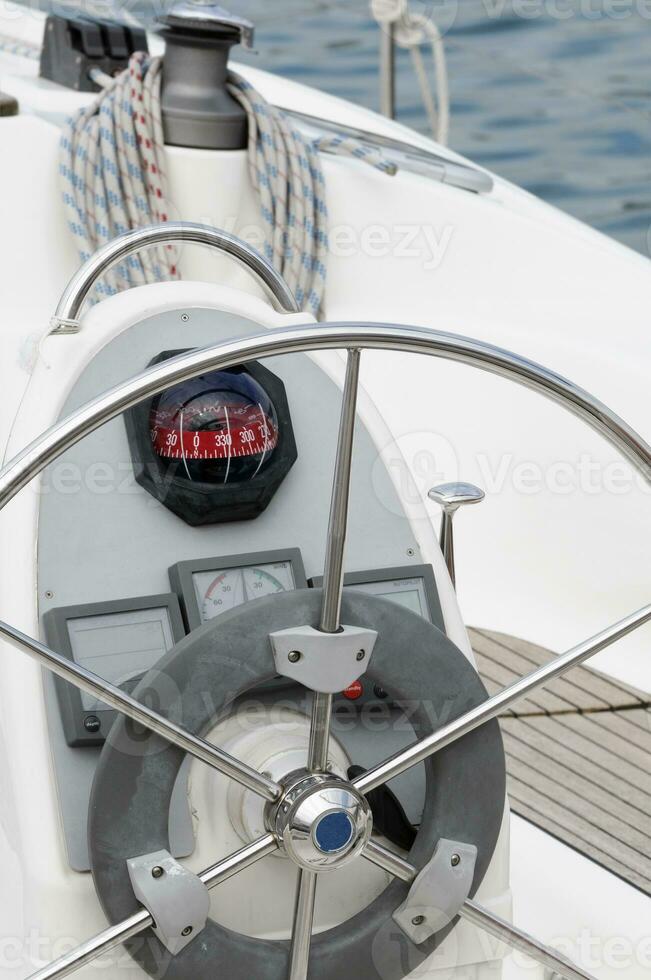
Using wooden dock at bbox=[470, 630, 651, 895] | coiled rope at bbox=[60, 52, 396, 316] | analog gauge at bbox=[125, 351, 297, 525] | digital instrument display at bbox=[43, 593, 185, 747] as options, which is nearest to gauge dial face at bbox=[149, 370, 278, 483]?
analog gauge at bbox=[125, 351, 297, 525]

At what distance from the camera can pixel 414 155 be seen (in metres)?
2.41

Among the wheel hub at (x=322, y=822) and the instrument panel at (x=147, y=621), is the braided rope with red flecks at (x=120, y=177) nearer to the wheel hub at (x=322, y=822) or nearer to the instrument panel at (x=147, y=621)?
the instrument panel at (x=147, y=621)

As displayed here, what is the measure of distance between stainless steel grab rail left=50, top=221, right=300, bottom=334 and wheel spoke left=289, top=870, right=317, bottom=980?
1.67 feet

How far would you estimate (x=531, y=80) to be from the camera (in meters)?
6.46

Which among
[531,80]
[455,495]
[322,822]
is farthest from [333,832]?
[531,80]

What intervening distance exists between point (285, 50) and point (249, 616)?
622cm

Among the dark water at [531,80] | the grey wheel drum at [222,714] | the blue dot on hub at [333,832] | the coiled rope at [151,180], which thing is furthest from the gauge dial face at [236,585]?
the dark water at [531,80]

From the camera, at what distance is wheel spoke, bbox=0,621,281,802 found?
840 mm

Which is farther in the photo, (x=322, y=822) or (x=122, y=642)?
(x=122, y=642)

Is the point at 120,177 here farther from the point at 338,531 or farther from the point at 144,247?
the point at 338,531

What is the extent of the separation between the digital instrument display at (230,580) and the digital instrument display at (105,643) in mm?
16

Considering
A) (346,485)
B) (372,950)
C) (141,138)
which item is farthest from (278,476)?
(141,138)

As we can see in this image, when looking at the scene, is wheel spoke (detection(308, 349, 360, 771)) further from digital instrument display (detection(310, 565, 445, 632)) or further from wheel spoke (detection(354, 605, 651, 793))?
digital instrument display (detection(310, 565, 445, 632))

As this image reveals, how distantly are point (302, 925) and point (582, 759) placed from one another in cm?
91
